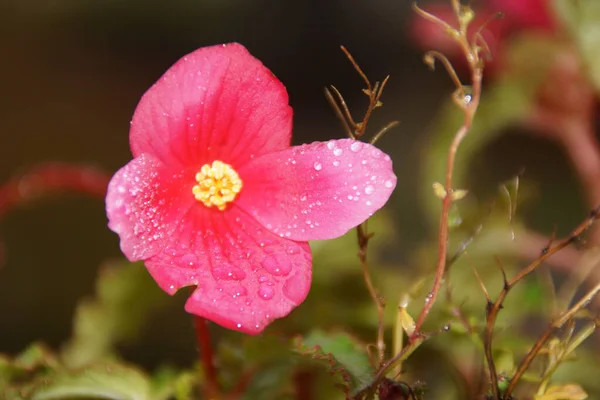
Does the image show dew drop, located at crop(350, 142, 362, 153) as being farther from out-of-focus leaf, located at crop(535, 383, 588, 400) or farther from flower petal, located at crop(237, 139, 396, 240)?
out-of-focus leaf, located at crop(535, 383, 588, 400)

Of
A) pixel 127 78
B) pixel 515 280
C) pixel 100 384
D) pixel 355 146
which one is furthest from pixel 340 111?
pixel 127 78

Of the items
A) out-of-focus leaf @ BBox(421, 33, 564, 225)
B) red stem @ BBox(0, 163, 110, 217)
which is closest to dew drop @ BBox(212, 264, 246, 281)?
red stem @ BBox(0, 163, 110, 217)

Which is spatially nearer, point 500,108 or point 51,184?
point 51,184

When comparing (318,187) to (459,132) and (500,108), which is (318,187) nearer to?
(459,132)

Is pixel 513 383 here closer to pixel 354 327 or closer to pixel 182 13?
pixel 354 327

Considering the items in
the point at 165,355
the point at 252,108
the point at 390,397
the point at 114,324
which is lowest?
the point at 165,355

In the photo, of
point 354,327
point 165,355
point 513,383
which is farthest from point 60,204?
point 513,383
